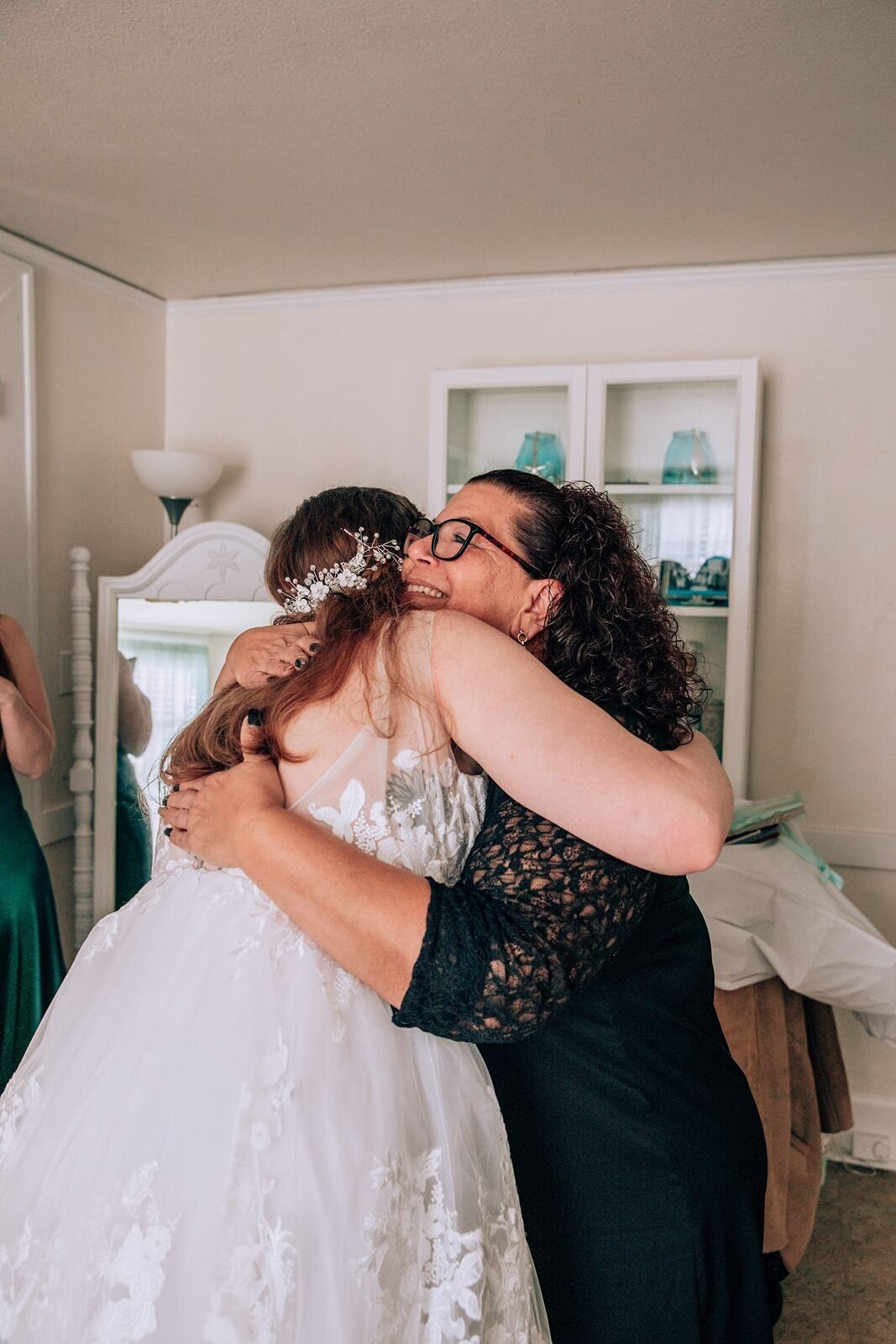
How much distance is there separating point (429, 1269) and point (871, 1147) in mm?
2652

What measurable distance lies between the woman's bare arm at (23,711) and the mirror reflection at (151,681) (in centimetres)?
49

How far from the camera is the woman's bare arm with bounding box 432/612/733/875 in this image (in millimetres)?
980

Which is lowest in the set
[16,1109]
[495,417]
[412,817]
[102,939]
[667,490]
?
[16,1109]

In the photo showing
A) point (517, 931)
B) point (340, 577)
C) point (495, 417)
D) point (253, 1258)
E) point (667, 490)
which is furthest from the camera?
point (495, 417)

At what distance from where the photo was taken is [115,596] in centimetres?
324

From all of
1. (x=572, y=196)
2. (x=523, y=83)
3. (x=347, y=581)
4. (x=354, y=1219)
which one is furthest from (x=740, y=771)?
(x=354, y=1219)

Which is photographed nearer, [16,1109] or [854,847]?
[16,1109]

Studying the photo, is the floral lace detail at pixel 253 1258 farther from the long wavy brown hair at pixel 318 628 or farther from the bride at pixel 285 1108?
the long wavy brown hair at pixel 318 628

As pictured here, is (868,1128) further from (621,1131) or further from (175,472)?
(175,472)

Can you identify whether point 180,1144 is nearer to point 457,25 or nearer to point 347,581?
point 347,581

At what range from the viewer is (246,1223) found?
2.97ft

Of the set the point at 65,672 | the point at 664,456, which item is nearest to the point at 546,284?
the point at 664,456

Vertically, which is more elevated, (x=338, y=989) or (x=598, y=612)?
(x=598, y=612)

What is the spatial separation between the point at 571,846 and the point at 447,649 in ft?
0.76
